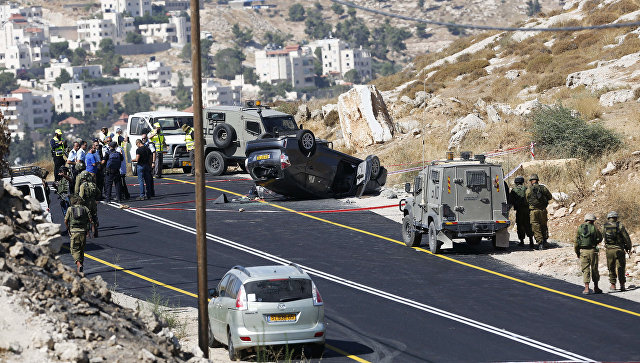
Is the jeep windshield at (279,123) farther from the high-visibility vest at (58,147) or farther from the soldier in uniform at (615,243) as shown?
the soldier in uniform at (615,243)

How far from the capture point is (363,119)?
41.9m

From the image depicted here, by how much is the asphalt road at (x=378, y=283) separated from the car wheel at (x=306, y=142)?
69.7 inches

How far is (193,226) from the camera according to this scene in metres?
28.2

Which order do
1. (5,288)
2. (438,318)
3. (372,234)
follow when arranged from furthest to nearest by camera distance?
(372,234)
(438,318)
(5,288)

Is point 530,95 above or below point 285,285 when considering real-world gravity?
above

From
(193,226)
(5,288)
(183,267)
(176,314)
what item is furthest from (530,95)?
(5,288)

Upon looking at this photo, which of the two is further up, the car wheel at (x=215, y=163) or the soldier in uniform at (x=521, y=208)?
the car wheel at (x=215, y=163)

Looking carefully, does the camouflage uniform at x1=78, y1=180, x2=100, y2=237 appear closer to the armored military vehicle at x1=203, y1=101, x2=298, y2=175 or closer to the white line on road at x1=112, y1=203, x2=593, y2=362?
the white line on road at x1=112, y1=203, x2=593, y2=362

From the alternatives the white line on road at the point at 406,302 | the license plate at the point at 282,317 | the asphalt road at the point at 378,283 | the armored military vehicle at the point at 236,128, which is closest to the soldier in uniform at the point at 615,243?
the asphalt road at the point at 378,283

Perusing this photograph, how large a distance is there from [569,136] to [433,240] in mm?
11445

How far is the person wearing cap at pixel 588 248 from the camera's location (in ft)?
64.3

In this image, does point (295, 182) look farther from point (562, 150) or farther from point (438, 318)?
point (438, 318)

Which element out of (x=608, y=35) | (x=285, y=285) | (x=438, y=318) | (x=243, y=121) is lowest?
(x=438, y=318)

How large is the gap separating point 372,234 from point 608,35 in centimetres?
3351
